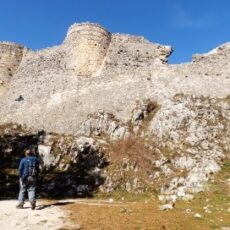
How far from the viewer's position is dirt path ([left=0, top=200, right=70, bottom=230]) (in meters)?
12.8

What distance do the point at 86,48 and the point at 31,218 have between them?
22169 millimetres

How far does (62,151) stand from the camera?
2709 cm

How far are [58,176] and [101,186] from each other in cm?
276

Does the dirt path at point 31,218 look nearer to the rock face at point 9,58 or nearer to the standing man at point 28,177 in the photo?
the standing man at point 28,177

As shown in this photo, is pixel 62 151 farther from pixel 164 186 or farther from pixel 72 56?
pixel 72 56

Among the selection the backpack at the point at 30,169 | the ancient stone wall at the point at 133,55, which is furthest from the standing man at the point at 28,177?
the ancient stone wall at the point at 133,55

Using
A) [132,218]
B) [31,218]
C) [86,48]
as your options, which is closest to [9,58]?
[86,48]

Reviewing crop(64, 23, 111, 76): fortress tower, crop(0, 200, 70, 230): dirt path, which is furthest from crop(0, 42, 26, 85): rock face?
crop(0, 200, 70, 230): dirt path

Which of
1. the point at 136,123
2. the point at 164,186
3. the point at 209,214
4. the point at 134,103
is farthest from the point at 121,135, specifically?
the point at 209,214

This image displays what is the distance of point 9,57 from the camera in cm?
3800

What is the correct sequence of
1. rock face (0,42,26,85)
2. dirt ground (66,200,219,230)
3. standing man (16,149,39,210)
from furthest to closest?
rock face (0,42,26,85)
standing man (16,149,39,210)
dirt ground (66,200,219,230)

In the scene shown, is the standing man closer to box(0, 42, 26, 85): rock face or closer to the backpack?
the backpack

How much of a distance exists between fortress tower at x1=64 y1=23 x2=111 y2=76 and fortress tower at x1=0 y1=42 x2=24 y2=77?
215 inches

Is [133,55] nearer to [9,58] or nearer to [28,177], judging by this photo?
[9,58]
